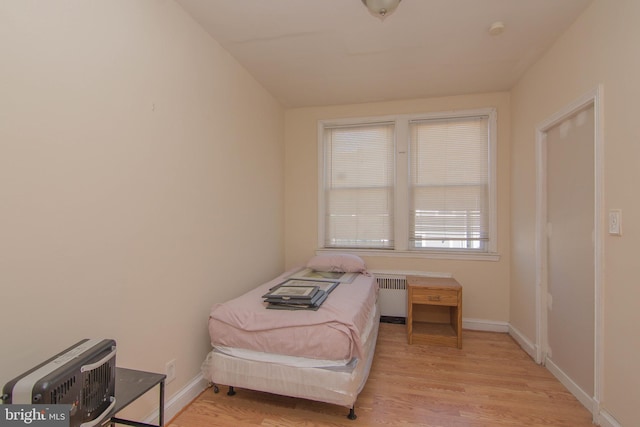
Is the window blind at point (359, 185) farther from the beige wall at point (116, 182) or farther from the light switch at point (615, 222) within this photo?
the light switch at point (615, 222)

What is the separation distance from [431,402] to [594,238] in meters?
1.46

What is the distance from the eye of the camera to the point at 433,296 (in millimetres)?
2818

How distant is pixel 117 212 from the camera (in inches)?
57.7

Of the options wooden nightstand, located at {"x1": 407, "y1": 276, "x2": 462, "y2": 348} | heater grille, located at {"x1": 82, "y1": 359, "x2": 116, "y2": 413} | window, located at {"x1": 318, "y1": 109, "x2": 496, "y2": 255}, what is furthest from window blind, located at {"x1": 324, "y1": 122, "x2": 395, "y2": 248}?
heater grille, located at {"x1": 82, "y1": 359, "x2": 116, "y2": 413}

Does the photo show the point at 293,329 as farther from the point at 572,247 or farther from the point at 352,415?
the point at 572,247

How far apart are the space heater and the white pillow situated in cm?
223

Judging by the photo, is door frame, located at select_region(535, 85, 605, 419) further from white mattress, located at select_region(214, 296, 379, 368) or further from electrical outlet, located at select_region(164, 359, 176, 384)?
electrical outlet, located at select_region(164, 359, 176, 384)

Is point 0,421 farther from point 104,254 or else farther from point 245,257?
point 245,257

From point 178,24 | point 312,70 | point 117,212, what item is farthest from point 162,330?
point 312,70

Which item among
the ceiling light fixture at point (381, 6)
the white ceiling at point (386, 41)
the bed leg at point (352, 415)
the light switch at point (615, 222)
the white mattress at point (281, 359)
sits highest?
the white ceiling at point (386, 41)

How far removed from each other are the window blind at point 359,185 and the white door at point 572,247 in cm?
153

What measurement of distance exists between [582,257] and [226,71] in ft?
9.64

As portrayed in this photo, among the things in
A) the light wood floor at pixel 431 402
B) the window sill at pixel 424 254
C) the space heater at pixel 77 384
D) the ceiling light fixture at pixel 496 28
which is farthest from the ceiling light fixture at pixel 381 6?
the light wood floor at pixel 431 402

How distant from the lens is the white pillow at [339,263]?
315 centimetres
